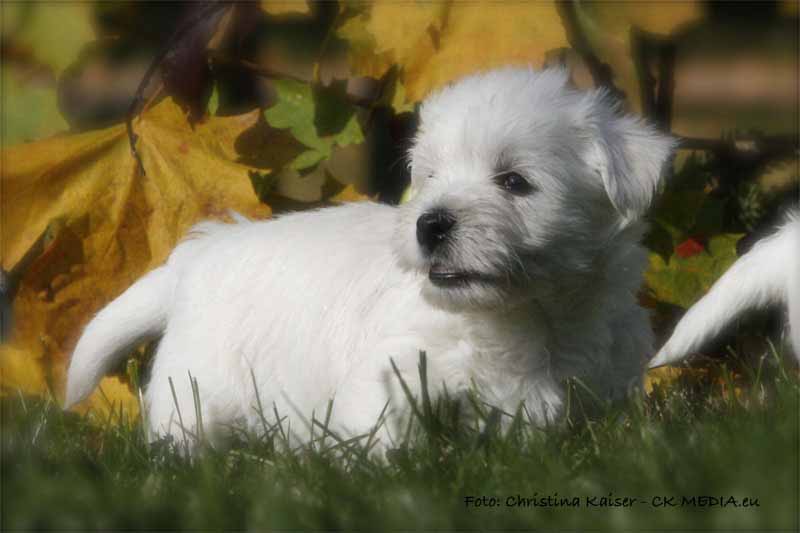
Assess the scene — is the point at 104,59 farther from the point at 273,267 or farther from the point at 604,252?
the point at 604,252

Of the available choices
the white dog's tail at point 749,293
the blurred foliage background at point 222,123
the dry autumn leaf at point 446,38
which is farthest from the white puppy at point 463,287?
the blurred foliage background at point 222,123

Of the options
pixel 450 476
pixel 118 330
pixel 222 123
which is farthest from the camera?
pixel 222 123

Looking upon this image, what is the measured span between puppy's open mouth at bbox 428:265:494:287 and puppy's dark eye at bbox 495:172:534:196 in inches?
9.8

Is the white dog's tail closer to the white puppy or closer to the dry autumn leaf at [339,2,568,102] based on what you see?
the white puppy

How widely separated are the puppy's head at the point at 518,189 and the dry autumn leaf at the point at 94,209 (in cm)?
96

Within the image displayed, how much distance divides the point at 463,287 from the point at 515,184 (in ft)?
0.97

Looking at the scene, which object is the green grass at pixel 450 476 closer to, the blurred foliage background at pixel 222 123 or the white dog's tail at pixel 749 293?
the white dog's tail at pixel 749 293

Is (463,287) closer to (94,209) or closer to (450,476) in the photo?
(450,476)

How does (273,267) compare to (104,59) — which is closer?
(273,267)

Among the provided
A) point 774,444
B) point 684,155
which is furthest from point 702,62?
point 774,444

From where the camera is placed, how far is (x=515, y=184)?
2889 millimetres

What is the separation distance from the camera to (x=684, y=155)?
432 cm

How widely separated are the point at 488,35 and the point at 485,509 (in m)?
1.67

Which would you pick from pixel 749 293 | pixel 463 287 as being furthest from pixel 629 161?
pixel 463 287
